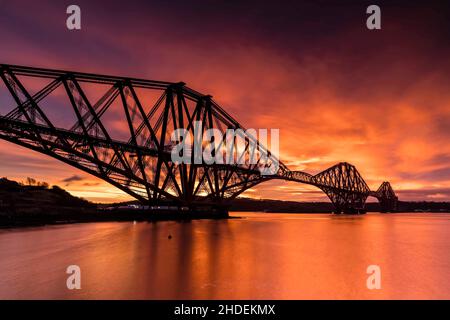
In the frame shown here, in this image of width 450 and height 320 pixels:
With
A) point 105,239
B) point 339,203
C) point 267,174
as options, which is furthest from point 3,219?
point 339,203

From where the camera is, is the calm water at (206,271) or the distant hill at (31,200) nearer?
the calm water at (206,271)

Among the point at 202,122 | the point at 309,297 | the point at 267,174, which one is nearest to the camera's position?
the point at 309,297

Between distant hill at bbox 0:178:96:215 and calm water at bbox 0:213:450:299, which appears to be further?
distant hill at bbox 0:178:96:215

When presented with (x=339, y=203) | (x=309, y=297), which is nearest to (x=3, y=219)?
(x=309, y=297)

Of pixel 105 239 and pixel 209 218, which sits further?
pixel 209 218

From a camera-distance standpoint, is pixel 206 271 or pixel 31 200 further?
pixel 31 200

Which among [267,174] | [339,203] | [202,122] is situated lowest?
[339,203]

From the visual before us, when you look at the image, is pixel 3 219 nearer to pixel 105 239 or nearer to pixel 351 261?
pixel 105 239
